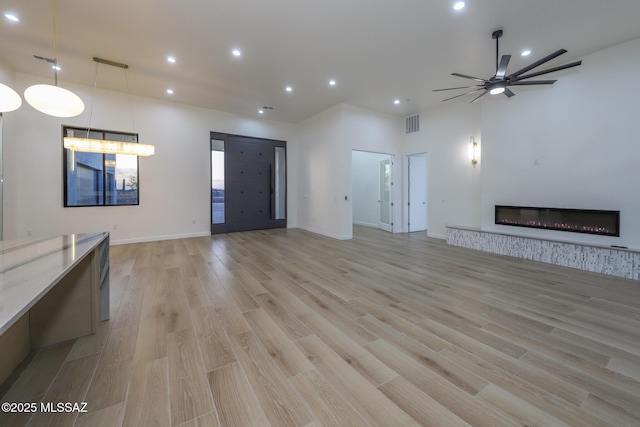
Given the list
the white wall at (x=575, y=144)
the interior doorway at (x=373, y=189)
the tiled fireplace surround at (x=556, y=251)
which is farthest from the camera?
the interior doorway at (x=373, y=189)

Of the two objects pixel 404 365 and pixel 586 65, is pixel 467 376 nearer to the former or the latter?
pixel 404 365

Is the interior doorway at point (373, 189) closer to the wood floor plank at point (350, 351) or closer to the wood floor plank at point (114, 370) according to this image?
the wood floor plank at point (350, 351)

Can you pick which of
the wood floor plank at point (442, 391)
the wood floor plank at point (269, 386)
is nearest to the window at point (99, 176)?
the wood floor plank at point (269, 386)

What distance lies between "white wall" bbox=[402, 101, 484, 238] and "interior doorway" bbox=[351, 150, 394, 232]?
1163 millimetres

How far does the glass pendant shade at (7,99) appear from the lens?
189 centimetres

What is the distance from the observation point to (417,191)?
8.12m

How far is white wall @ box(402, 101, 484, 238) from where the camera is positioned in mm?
6289

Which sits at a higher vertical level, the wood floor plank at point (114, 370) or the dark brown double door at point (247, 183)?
the dark brown double door at point (247, 183)

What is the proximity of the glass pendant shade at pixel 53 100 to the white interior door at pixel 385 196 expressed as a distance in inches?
285

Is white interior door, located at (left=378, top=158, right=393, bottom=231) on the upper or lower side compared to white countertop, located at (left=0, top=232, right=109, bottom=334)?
upper

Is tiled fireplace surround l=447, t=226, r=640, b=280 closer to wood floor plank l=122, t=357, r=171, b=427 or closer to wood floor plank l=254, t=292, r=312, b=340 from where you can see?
wood floor plank l=254, t=292, r=312, b=340

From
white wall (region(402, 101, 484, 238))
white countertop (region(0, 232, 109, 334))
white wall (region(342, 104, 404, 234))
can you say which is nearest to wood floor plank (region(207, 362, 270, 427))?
white countertop (region(0, 232, 109, 334))

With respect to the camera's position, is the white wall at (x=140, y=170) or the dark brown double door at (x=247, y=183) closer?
the white wall at (x=140, y=170)

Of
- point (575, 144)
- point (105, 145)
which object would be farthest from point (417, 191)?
point (105, 145)
